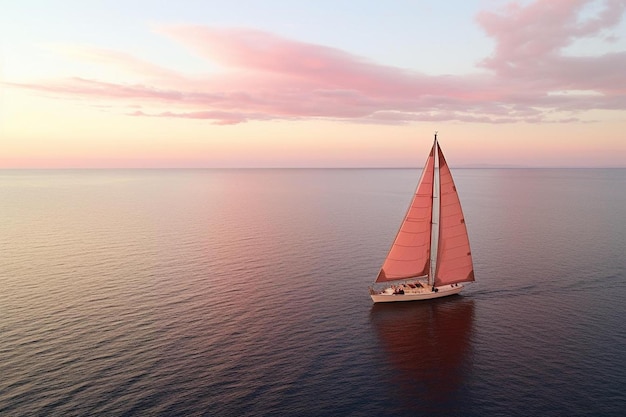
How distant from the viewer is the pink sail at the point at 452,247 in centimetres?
7569

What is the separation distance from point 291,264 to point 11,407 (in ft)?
201

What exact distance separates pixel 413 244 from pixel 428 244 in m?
3.71

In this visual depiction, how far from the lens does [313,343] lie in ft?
190

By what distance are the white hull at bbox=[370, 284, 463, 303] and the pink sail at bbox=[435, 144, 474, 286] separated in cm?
124

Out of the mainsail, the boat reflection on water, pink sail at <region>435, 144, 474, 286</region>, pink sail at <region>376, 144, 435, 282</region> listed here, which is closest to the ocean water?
the boat reflection on water

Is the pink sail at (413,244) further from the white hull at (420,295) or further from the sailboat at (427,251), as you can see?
the white hull at (420,295)

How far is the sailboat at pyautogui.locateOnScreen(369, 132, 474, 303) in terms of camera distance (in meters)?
74.9

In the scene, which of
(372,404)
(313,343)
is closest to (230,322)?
(313,343)

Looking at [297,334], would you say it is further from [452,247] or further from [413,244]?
[452,247]

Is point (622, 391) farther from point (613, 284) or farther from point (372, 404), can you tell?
point (613, 284)

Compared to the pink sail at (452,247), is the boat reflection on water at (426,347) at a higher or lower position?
lower

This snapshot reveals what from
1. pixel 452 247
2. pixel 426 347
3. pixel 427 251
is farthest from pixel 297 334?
pixel 452 247

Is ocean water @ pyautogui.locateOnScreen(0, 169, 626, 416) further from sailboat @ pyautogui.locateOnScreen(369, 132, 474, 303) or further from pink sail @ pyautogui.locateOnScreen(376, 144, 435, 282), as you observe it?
pink sail @ pyautogui.locateOnScreen(376, 144, 435, 282)

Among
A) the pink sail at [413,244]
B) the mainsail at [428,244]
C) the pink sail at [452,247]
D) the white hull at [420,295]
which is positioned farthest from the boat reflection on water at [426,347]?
the pink sail at [413,244]
